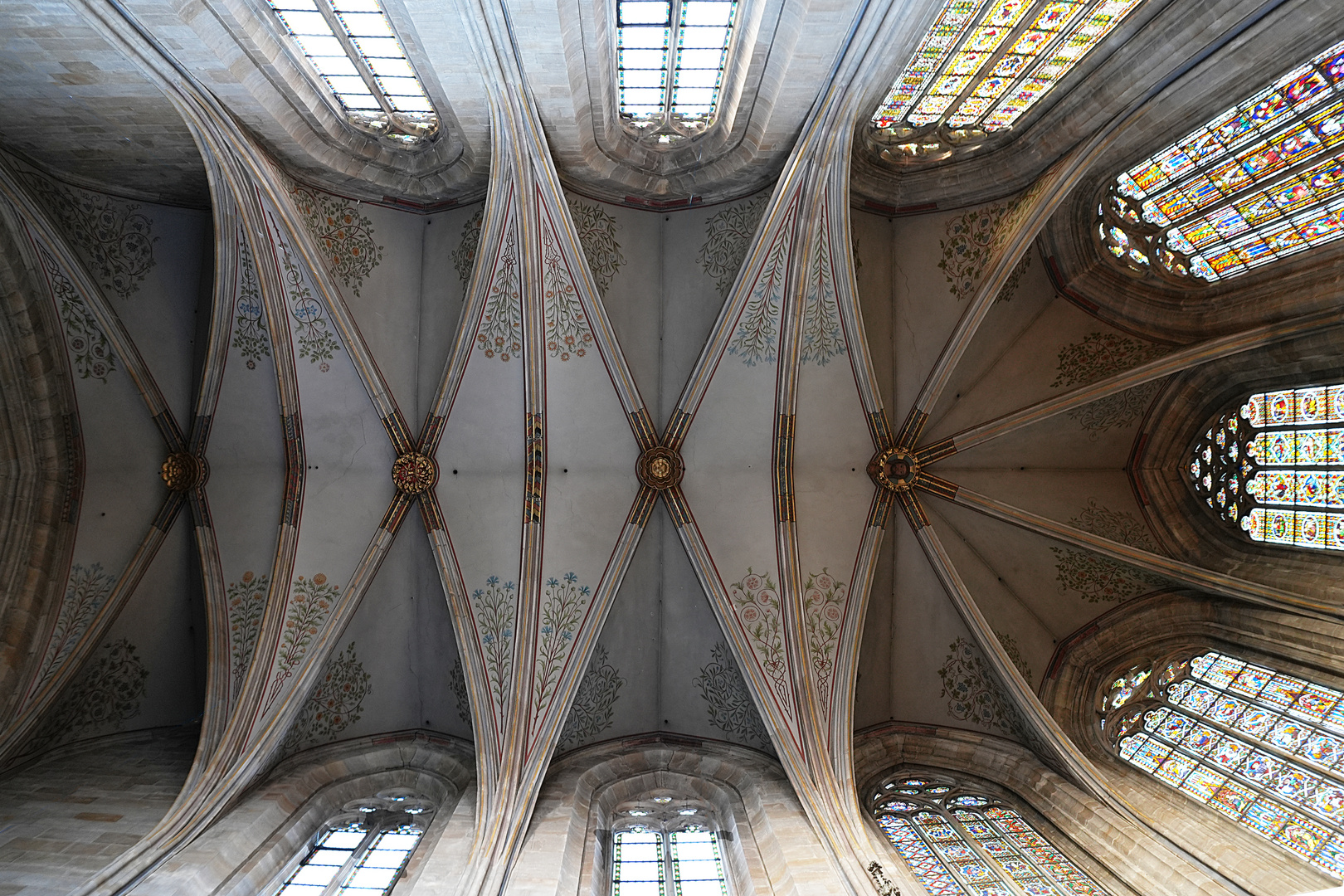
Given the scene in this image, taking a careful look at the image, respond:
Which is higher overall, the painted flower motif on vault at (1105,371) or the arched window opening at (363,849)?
the painted flower motif on vault at (1105,371)

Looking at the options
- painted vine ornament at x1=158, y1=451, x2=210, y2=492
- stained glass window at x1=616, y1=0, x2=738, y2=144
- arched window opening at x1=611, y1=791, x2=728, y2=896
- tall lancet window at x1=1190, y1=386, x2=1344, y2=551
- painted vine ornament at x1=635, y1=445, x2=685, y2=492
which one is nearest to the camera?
stained glass window at x1=616, y1=0, x2=738, y2=144

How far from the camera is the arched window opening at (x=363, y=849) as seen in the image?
738cm

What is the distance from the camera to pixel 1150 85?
705cm

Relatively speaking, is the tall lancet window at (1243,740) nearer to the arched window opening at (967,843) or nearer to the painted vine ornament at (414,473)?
the arched window opening at (967,843)

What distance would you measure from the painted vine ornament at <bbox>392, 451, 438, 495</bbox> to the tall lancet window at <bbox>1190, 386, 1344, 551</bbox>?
10229 millimetres

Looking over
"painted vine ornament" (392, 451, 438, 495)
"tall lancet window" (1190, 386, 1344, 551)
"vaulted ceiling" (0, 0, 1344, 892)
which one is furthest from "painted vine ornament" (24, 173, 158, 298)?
"tall lancet window" (1190, 386, 1344, 551)

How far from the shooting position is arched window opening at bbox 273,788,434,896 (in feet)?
24.2

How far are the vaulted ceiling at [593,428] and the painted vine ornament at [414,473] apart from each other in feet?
0.15

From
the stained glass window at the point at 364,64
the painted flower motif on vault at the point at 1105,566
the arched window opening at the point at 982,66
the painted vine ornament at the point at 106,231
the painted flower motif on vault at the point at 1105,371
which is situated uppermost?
the stained glass window at the point at 364,64

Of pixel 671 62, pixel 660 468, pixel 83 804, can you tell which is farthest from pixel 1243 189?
pixel 83 804

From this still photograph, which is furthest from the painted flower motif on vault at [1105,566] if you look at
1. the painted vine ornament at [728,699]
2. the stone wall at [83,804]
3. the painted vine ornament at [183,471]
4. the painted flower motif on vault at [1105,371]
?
the painted vine ornament at [183,471]

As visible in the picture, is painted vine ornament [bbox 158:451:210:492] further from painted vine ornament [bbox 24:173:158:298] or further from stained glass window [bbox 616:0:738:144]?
stained glass window [bbox 616:0:738:144]

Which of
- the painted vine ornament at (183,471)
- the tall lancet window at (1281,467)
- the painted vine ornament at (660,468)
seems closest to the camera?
the tall lancet window at (1281,467)

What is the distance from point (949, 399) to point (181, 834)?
995 centimetres
